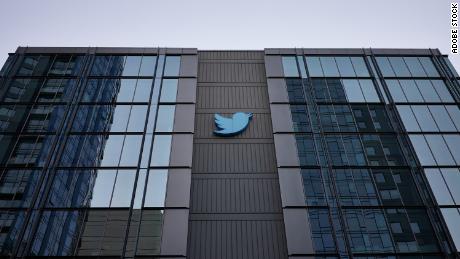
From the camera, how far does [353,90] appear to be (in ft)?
98.6

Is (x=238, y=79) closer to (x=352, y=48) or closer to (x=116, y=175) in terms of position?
(x=352, y=48)

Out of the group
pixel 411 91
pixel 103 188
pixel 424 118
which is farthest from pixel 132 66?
pixel 424 118

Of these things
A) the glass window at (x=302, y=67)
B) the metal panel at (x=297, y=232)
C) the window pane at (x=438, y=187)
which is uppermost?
the glass window at (x=302, y=67)

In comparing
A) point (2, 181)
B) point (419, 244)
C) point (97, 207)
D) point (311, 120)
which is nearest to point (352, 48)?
point (311, 120)

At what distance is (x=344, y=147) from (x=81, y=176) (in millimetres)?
17577

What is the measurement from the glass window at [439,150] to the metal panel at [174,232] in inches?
674

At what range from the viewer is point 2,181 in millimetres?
23781

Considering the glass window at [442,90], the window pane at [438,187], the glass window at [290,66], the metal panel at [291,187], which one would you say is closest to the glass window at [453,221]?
the window pane at [438,187]

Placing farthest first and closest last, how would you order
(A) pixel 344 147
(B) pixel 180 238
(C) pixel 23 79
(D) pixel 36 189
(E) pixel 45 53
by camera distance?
(E) pixel 45 53
(C) pixel 23 79
(A) pixel 344 147
(D) pixel 36 189
(B) pixel 180 238

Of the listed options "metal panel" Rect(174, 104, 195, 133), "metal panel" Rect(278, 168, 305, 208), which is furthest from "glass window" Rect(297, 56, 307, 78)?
"metal panel" Rect(278, 168, 305, 208)

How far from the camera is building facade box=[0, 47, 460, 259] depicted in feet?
71.4

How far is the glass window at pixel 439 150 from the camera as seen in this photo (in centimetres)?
2530

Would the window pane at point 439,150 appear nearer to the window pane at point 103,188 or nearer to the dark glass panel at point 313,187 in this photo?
→ the dark glass panel at point 313,187

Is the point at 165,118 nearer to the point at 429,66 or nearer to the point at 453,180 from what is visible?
the point at 453,180
